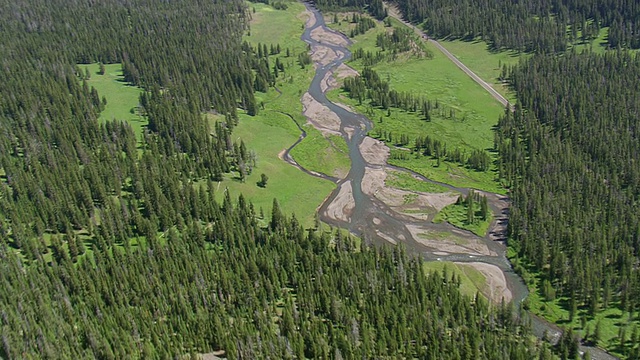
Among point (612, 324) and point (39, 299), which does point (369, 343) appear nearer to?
point (612, 324)

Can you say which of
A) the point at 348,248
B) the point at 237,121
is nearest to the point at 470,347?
the point at 348,248

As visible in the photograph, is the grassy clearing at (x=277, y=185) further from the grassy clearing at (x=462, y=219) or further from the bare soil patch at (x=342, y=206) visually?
the grassy clearing at (x=462, y=219)

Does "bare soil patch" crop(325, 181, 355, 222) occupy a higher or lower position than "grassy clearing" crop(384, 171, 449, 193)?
lower

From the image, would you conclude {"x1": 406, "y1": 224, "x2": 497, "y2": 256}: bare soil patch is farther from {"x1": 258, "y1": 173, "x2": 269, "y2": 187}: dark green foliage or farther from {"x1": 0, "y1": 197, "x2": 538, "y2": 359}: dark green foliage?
{"x1": 258, "y1": 173, "x2": 269, "y2": 187}: dark green foliage

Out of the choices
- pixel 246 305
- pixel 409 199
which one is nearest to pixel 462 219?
pixel 409 199

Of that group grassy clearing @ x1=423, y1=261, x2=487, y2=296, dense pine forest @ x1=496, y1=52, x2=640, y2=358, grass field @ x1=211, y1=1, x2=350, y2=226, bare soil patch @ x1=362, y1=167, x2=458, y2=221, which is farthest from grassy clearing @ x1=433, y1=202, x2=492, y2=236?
grass field @ x1=211, y1=1, x2=350, y2=226
